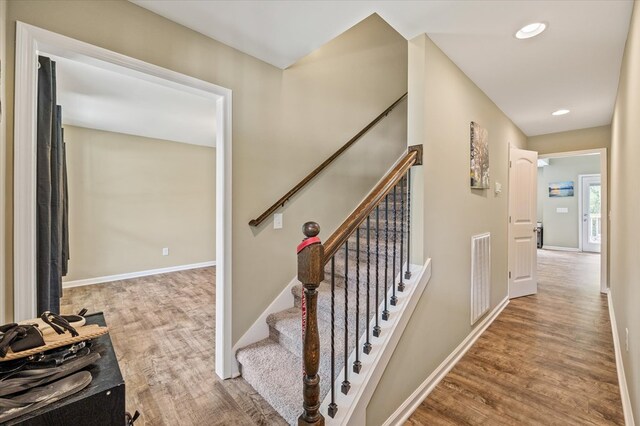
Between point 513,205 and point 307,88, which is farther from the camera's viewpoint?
point 513,205

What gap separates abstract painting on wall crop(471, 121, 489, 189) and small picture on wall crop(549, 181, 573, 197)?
23.6ft

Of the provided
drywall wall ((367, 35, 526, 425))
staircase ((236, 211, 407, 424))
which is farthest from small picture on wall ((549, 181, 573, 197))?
staircase ((236, 211, 407, 424))

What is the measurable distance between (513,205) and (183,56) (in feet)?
13.3

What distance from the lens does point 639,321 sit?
4.45ft

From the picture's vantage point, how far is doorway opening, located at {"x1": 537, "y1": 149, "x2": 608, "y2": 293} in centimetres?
752

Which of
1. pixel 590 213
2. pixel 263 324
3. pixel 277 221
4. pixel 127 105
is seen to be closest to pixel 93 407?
pixel 263 324

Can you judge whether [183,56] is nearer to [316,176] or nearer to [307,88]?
[307,88]

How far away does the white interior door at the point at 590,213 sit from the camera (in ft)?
25.1

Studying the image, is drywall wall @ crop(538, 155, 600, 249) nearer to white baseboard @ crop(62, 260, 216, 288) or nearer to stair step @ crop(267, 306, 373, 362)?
stair step @ crop(267, 306, 373, 362)

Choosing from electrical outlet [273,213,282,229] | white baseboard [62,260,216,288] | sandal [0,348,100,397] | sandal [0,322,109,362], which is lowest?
white baseboard [62,260,216,288]

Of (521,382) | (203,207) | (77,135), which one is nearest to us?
(521,382)

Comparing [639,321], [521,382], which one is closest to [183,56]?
[639,321]

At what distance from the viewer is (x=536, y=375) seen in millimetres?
2146

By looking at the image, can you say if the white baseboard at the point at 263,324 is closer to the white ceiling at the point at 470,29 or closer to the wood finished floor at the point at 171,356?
the wood finished floor at the point at 171,356
